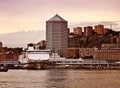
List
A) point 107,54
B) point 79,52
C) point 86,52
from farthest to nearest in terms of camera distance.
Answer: point 79,52
point 86,52
point 107,54

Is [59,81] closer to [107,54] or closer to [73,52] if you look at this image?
[107,54]

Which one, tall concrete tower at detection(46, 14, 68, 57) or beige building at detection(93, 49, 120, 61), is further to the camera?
tall concrete tower at detection(46, 14, 68, 57)

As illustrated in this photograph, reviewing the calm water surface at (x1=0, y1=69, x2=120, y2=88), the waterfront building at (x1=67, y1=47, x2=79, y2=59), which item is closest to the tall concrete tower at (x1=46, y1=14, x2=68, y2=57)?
the waterfront building at (x1=67, y1=47, x2=79, y2=59)

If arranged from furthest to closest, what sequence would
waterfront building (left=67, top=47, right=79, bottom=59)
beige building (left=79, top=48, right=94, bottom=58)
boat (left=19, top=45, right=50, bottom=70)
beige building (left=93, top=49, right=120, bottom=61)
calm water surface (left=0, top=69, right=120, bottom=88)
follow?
waterfront building (left=67, top=47, right=79, bottom=59) < beige building (left=79, top=48, right=94, bottom=58) < beige building (left=93, top=49, right=120, bottom=61) < boat (left=19, top=45, right=50, bottom=70) < calm water surface (left=0, top=69, right=120, bottom=88)

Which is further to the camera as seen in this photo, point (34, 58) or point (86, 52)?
point (86, 52)

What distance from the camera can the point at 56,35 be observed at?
15562cm

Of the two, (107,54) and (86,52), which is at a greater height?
(86,52)

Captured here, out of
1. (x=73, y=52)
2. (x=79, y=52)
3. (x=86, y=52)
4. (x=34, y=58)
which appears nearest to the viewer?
(x=34, y=58)

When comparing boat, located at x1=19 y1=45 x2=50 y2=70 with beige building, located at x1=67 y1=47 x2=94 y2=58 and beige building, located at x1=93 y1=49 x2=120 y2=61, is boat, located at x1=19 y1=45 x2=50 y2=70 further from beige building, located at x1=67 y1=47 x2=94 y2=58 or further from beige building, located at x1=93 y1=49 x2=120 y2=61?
beige building, located at x1=67 y1=47 x2=94 y2=58

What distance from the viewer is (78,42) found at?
545ft

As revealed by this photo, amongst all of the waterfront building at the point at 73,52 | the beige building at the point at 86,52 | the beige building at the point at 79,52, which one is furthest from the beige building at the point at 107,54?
the waterfront building at the point at 73,52

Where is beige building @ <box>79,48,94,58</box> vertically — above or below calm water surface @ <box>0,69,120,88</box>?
above

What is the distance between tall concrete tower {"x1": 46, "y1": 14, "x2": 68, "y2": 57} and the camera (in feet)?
496

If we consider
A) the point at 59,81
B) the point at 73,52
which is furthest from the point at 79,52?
the point at 59,81
